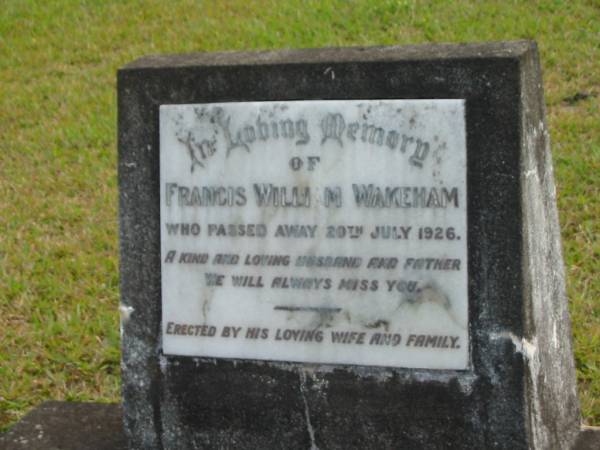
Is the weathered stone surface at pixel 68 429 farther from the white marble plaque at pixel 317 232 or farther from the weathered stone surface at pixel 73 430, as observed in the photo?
the white marble plaque at pixel 317 232

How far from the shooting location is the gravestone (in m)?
2.71

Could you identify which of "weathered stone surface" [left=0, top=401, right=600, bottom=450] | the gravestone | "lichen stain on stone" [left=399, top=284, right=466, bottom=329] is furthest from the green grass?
"lichen stain on stone" [left=399, top=284, right=466, bottom=329]

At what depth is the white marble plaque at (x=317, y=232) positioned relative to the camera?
2.74m

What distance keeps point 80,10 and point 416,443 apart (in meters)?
6.95

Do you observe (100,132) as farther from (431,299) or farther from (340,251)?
(431,299)

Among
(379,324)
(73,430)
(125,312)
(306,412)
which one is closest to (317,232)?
(379,324)

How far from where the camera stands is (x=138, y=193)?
298 centimetres

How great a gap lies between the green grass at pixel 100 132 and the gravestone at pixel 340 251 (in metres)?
1.02

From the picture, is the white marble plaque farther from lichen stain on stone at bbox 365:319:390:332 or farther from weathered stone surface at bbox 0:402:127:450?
weathered stone surface at bbox 0:402:127:450

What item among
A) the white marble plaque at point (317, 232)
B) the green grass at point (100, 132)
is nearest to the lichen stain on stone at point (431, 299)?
the white marble plaque at point (317, 232)

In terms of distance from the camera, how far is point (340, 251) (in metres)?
2.82

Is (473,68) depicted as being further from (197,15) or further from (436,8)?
(197,15)

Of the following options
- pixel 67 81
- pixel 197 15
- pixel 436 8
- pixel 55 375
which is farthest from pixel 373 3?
pixel 55 375

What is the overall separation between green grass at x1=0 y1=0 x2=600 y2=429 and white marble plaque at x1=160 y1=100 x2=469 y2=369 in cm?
115
